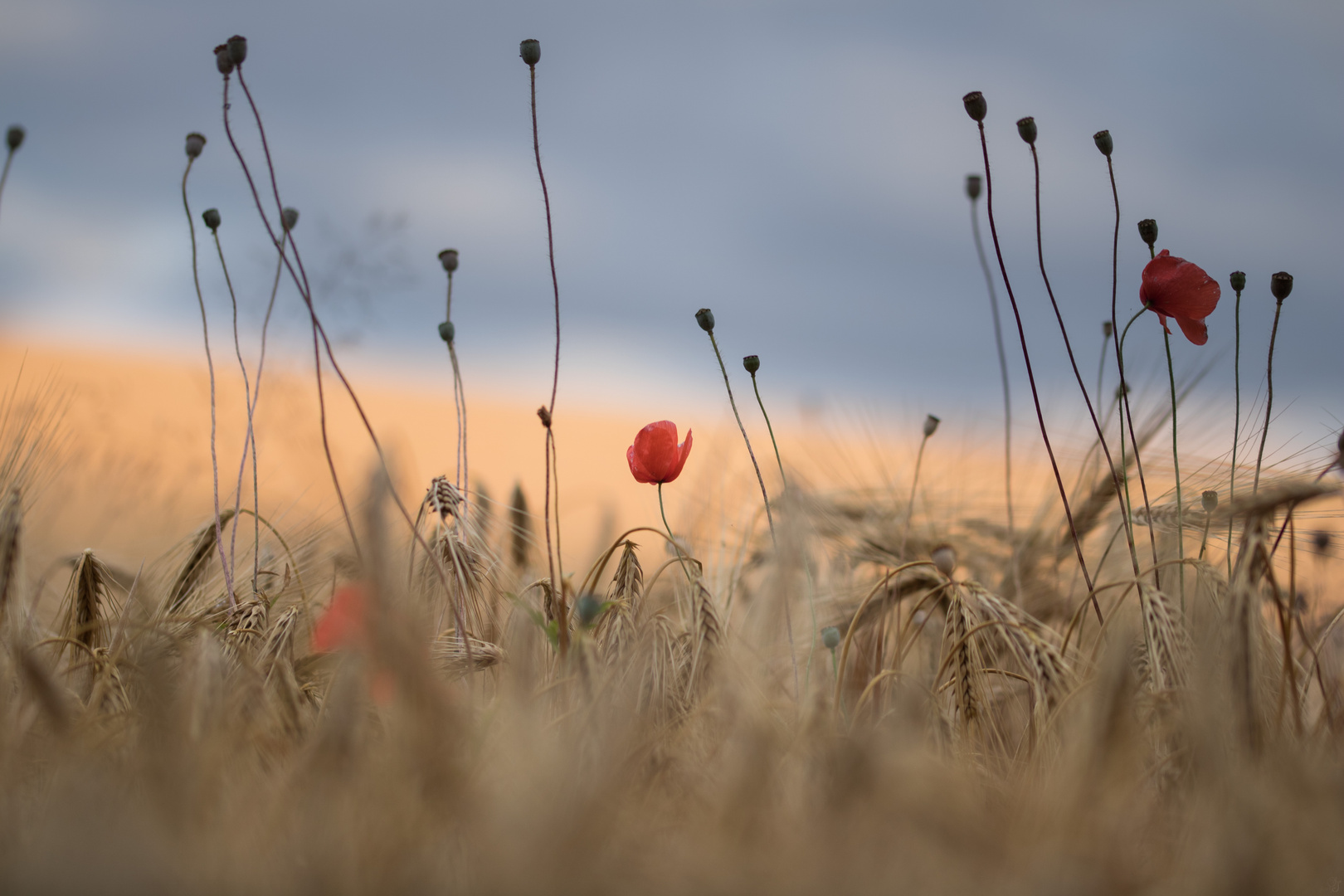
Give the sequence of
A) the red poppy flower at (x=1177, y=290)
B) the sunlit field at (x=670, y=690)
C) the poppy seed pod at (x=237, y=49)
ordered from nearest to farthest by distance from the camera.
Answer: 1. the sunlit field at (x=670, y=690)
2. the poppy seed pod at (x=237, y=49)
3. the red poppy flower at (x=1177, y=290)

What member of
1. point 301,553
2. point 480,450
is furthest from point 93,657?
point 480,450

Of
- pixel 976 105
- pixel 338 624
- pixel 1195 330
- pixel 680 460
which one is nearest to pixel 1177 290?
pixel 1195 330

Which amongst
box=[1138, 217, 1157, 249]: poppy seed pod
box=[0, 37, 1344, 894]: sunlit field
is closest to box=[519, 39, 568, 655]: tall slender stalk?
box=[0, 37, 1344, 894]: sunlit field

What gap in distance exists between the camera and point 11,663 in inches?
33.4

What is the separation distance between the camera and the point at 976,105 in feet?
3.15

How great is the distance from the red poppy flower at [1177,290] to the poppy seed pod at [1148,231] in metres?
0.02

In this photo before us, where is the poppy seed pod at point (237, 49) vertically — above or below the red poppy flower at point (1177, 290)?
above

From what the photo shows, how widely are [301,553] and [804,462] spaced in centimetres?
89

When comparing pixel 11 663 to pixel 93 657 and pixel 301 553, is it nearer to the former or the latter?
pixel 93 657

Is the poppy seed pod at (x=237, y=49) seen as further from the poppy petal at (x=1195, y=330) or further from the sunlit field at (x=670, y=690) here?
the poppy petal at (x=1195, y=330)

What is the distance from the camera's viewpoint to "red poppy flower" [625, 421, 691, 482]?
109 cm

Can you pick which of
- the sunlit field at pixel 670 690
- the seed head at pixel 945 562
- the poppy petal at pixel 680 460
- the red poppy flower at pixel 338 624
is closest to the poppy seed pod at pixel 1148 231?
the sunlit field at pixel 670 690

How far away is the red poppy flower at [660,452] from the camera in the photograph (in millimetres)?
1092

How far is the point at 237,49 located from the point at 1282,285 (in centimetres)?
116
